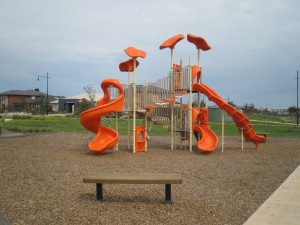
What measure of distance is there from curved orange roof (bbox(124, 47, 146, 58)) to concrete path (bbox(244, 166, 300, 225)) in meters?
7.63

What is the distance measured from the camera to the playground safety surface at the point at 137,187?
19.1ft

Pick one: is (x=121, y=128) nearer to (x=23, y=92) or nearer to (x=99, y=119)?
(x=99, y=119)

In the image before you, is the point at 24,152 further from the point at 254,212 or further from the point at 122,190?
the point at 254,212

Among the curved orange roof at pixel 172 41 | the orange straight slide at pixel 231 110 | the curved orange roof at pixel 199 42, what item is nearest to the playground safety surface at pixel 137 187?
the orange straight slide at pixel 231 110

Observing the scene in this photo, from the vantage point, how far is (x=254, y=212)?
6.07 meters

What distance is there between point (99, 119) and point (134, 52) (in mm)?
2983

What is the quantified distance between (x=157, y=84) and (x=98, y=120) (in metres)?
3.15

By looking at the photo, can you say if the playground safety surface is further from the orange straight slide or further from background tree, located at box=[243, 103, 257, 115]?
background tree, located at box=[243, 103, 257, 115]

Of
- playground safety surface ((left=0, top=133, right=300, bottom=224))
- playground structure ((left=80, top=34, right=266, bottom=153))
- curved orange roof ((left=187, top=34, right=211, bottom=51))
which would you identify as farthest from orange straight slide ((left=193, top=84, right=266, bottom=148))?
curved orange roof ((left=187, top=34, right=211, bottom=51))

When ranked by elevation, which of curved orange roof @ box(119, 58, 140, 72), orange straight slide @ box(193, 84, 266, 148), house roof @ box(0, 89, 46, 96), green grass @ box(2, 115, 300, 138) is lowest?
green grass @ box(2, 115, 300, 138)

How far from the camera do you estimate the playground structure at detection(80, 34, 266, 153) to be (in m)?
13.3

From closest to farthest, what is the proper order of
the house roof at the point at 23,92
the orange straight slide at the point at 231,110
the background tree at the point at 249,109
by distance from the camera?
the orange straight slide at the point at 231,110 < the background tree at the point at 249,109 < the house roof at the point at 23,92

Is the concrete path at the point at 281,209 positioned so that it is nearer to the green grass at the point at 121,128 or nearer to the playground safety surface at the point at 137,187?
the playground safety surface at the point at 137,187

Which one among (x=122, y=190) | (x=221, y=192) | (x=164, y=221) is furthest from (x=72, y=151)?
(x=164, y=221)
